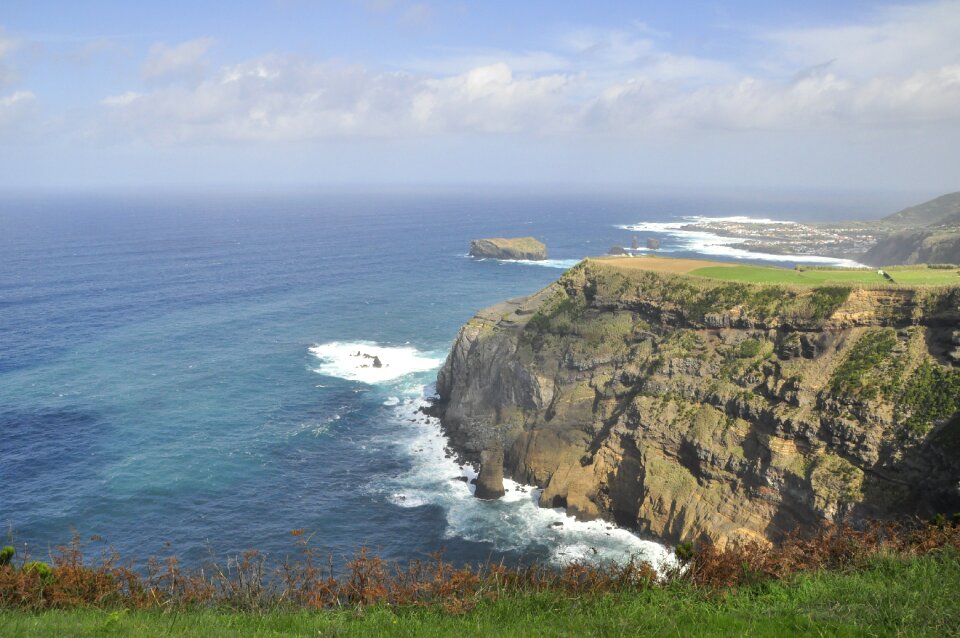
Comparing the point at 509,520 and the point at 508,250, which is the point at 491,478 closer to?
the point at 509,520

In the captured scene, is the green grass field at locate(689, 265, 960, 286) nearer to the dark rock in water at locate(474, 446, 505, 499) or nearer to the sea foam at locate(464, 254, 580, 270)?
the dark rock in water at locate(474, 446, 505, 499)

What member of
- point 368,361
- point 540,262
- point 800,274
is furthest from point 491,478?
point 540,262

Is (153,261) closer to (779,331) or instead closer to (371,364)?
(371,364)

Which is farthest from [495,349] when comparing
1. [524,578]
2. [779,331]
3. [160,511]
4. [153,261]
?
[153,261]

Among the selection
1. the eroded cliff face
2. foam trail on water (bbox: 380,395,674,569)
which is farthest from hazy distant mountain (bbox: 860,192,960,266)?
foam trail on water (bbox: 380,395,674,569)

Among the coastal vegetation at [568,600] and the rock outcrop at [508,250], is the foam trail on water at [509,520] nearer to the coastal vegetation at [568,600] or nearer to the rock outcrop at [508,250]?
the coastal vegetation at [568,600]

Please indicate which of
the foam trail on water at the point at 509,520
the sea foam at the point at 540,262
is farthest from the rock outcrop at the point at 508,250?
the foam trail on water at the point at 509,520

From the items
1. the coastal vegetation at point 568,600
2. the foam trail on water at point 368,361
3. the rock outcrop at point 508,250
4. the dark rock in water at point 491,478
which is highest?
the rock outcrop at point 508,250
